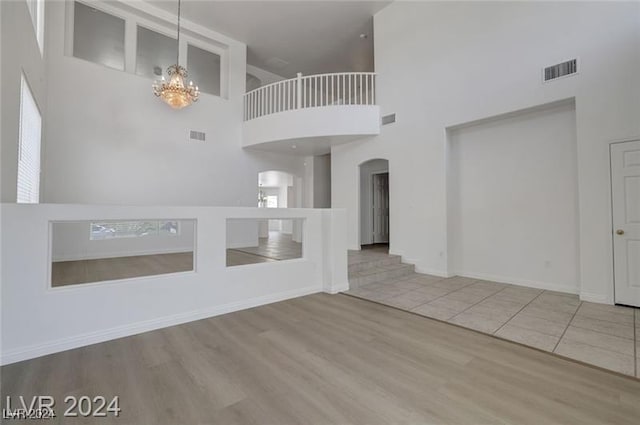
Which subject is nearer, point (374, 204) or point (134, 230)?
point (134, 230)

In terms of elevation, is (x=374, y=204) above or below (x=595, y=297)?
above

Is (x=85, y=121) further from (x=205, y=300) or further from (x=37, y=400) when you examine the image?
(x=37, y=400)

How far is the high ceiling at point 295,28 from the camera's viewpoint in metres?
6.42

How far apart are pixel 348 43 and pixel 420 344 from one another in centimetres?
804

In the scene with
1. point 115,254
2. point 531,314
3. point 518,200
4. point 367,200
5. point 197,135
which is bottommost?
point 531,314

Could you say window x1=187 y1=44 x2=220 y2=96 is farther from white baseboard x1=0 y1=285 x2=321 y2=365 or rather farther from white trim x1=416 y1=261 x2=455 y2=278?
white trim x1=416 y1=261 x2=455 y2=278

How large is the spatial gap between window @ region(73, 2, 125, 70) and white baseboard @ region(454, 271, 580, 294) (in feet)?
28.1

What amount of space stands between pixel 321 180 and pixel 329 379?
7878mm

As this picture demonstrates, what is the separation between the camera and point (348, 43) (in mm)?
7918

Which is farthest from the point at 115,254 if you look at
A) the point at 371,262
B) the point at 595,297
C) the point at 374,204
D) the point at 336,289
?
the point at 595,297

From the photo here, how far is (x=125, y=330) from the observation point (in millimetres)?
2682

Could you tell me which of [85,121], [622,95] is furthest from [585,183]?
[85,121]

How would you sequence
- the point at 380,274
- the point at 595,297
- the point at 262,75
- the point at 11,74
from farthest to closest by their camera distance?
the point at 262,75
the point at 380,274
the point at 595,297
the point at 11,74

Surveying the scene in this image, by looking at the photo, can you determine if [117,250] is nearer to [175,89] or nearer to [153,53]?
[175,89]
